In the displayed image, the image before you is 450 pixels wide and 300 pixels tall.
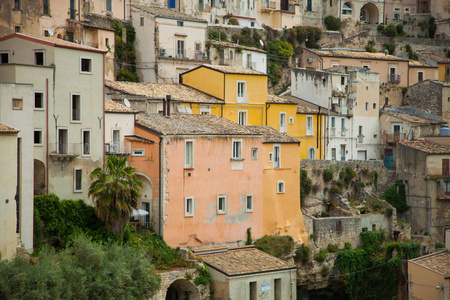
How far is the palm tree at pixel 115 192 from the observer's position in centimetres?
5328

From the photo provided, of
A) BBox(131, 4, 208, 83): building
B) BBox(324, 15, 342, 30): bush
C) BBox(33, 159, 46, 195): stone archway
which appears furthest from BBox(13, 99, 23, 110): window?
BBox(324, 15, 342, 30): bush

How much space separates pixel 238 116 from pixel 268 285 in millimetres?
16616

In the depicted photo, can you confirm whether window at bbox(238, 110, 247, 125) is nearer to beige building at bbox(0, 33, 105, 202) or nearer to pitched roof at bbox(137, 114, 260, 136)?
pitched roof at bbox(137, 114, 260, 136)

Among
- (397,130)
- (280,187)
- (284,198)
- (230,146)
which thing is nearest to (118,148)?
(230,146)

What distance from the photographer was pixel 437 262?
208ft

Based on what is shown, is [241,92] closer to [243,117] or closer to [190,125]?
[243,117]

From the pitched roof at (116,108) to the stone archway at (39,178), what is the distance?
6069mm

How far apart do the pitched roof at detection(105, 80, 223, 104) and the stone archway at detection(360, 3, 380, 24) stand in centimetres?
4293

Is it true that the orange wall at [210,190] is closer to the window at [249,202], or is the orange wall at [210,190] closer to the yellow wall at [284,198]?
the window at [249,202]

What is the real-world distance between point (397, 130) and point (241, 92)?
632 inches

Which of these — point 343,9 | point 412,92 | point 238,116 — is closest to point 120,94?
point 238,116

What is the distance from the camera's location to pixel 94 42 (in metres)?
74.9

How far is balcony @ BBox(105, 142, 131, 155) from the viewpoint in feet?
190

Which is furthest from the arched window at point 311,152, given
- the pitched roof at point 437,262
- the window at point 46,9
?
the window at point 46,9
